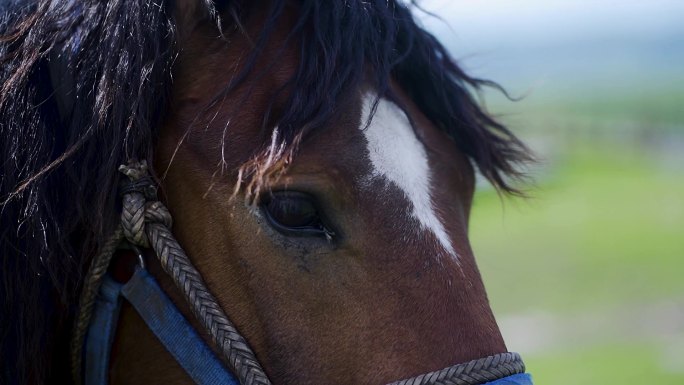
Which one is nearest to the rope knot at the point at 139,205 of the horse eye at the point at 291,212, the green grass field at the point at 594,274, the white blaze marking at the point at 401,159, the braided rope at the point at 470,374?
the horse eye at the point at 291,212

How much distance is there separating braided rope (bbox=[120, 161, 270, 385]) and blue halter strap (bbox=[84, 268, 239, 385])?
0.04 meters

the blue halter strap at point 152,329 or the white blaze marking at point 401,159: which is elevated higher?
the white blaze marking at point 401,159

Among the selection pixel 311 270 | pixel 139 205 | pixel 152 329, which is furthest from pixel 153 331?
pixel 311 270

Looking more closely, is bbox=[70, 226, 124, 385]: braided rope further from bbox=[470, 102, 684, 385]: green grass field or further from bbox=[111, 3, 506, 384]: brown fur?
bbox=[470, 102, 684, 385]: green grass field

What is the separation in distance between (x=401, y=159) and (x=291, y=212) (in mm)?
300

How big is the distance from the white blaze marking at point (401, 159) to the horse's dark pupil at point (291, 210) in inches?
6.7

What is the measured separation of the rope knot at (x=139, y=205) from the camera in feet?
7.20

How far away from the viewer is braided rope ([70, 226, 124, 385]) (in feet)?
7.29

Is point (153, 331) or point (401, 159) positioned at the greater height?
point (401, 159)

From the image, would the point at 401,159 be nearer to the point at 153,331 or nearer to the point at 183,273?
the point at 183,273

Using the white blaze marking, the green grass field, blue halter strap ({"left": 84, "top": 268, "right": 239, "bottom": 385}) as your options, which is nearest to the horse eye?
the white blaze marking

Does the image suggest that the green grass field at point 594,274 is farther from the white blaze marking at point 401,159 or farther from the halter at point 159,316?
the halter at point 159,316

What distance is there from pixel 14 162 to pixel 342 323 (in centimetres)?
86

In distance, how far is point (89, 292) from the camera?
224cm
